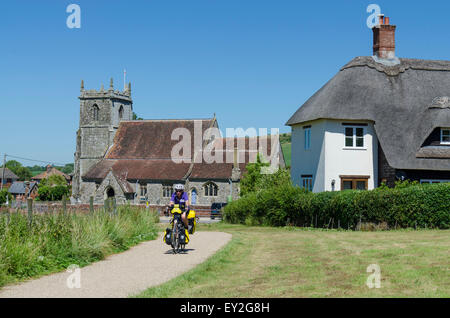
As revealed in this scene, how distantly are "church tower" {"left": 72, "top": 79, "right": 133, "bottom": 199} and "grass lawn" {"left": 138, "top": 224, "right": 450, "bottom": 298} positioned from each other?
59436 millimetres

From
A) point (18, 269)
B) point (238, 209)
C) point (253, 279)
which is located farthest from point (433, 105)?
point (18, 269)

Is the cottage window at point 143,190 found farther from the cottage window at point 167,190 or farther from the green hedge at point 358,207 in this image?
the green hedge at point 358,207

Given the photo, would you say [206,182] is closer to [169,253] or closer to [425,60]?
[425,60]

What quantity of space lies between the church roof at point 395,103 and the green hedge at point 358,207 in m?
5.86

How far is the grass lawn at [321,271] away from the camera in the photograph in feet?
29.7

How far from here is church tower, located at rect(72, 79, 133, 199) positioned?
242ft

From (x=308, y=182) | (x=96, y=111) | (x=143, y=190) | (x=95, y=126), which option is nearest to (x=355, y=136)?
(x=308, y=182)

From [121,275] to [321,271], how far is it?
13.7 ft

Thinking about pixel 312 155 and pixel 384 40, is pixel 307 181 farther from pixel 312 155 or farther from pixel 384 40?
pixel 384 40

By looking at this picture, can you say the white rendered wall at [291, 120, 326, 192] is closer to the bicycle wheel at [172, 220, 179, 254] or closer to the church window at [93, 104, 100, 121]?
the bicycle wheel at [172, 220, 179, 254]
